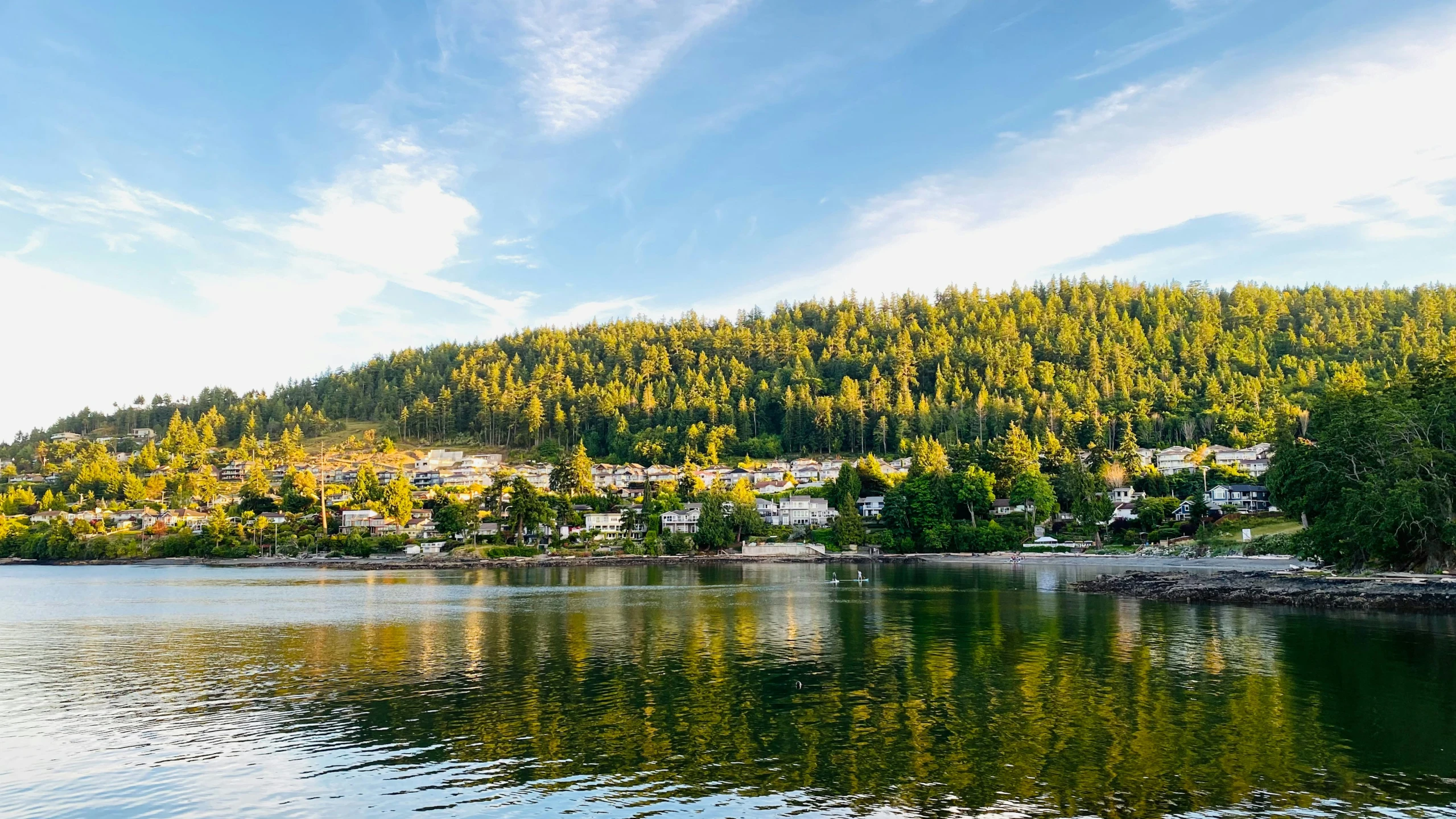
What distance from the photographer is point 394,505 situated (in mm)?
110125

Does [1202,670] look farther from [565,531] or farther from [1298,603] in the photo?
[565,531]

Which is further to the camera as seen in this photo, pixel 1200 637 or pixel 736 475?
pixel 736 475

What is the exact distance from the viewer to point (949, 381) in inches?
6353

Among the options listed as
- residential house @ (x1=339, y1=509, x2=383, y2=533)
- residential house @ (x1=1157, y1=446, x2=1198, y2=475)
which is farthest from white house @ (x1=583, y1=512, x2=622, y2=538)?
residential house @ (x1=1157, y1=446, x2=1198, y2=475)

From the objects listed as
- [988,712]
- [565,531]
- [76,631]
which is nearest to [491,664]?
[988,712]

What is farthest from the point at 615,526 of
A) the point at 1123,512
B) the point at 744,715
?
the point at 744,715

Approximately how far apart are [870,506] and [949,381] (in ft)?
198

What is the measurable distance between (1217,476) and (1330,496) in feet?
179

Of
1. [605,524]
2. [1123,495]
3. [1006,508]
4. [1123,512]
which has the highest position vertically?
[1123,495]

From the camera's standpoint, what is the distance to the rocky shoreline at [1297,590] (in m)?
37.8

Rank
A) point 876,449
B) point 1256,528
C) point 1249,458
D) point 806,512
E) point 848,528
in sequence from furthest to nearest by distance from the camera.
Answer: point 876,449 → point 1249,458 → point 806,512 → point 848,528 → point 1256,528

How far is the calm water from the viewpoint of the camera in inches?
576

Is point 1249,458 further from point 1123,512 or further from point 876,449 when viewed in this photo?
point 876,449

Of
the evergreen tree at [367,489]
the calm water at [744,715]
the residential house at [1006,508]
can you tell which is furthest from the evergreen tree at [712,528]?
the calm water at [744,715]
